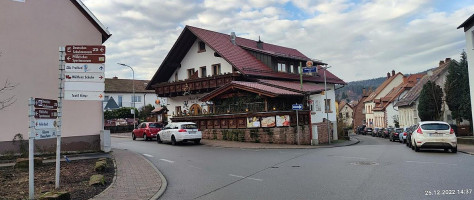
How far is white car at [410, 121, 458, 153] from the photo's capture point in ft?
58.2

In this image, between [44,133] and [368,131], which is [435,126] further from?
[368,131]

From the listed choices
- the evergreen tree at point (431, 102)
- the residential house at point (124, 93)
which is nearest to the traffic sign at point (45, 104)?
the evergreen tree at point (431, 102)

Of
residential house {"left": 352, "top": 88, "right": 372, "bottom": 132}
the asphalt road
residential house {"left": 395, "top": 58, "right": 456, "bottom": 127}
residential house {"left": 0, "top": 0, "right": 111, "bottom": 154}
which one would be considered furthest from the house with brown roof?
residential house {"left": 352, "top": 88, "right": 372, "bottom": 132}

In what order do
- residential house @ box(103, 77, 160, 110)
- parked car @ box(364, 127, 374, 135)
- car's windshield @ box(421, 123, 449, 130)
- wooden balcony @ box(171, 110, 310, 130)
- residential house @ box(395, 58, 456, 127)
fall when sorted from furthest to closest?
parked car @ box(364, 127, 374, 135) < residential house @ box(103, 77, 160, 110) < residential house @ box(395, 58, 456, 127) < wooden balcony @ box(171, 110, 310, 130) < car's windshield @ box(421, 123, 449, 130)

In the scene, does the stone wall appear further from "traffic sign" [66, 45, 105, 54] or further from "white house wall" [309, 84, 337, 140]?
"traffic sign" [66, 45, 105, 54]

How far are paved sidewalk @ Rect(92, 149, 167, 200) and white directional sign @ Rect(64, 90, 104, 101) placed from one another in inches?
93.0

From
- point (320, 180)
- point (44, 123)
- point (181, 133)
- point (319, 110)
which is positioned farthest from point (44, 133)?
point (319, 110)

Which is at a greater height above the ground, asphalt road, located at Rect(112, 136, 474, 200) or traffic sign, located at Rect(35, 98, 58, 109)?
traffic sign, located at Rect(35, 98, 58, 109)

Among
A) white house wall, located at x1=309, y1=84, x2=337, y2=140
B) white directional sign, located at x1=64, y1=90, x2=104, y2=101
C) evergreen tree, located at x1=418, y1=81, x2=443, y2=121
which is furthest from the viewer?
evergreen tree, located at x1=418, y1=81, x2=443, y2=121

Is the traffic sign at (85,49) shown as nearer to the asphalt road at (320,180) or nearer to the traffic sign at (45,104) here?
the traffic sign at (45,104)

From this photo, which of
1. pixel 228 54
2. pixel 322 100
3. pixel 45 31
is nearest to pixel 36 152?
pixel 45 31

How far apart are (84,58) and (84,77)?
19.8 inches

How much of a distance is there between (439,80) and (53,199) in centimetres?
5421

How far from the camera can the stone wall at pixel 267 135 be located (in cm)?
2567
